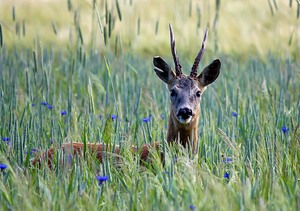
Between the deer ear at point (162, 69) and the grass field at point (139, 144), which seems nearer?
the grass field at point (139, 144)

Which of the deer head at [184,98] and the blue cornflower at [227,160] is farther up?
the deer head at [184,98]

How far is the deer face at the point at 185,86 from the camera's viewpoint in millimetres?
5770

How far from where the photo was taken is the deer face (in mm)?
5770

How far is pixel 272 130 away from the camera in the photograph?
5.86 m

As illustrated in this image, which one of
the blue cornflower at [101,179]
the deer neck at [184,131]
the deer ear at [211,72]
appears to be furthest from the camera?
the deer ear at [211,72]

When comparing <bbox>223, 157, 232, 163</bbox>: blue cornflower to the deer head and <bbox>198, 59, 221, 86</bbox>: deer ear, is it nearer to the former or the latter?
the deer head

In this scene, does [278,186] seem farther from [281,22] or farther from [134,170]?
[281,22]

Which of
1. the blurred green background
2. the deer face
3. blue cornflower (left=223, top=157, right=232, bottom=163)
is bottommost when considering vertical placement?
blue cornflower (left=223, top=157, right=232, bottom=163)

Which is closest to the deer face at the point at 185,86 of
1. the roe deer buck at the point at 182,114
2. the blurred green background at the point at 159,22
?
the roe deer buck at the point at 182,114

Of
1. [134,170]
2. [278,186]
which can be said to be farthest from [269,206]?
[134,170]

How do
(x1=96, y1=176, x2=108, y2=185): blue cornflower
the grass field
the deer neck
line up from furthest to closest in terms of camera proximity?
the deer neck
(x1=96, y1=176, x2=108, y2=185): blue cornflower
the grass field

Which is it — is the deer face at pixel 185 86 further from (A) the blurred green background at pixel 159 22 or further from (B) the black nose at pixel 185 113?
(A) the blurred green background at pixel 159 22

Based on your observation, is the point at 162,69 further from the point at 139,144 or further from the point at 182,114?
the point at 182,114

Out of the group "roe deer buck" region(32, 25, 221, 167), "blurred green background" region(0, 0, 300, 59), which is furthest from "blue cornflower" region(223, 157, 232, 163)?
"blurred green background" region(0, 0, 300, 59)
